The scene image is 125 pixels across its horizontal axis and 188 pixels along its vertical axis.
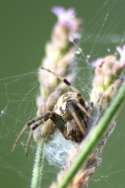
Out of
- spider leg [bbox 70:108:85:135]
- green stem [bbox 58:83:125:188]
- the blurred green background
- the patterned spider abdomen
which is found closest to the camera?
green stem [bbox 58:83:125:188]

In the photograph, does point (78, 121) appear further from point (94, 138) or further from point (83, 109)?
point (94, 138)

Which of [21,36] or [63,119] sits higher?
[21,36]

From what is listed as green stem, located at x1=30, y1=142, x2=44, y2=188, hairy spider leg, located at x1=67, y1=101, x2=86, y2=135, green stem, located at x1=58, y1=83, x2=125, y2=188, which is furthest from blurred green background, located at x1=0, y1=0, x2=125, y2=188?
green stem, located at x1=58, y1=83, x2=125, y2=188

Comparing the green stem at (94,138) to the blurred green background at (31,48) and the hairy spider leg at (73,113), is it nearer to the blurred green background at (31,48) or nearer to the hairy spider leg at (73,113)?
the hairy spider leg at (73,113)

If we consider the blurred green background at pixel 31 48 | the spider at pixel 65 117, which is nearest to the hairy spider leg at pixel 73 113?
the spider at pixel 65 117

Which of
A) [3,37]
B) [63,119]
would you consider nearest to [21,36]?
[3,37]

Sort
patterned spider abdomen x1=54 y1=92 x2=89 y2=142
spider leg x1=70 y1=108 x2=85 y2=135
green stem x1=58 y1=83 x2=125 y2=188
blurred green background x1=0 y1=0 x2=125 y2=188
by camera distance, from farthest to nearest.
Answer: blurred green background x1=0 y1=0 x2=125 y2=188, patterned spider abdomen x1=54 y1=92 x2=89 y2=142, spider leg x1=70 y1=108 x2=85 y2=135, green stem x1=58 y1=83 x2=125 y2=188

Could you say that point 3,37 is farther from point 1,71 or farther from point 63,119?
point 63,119

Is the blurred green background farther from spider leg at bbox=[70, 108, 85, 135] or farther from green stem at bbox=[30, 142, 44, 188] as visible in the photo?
green stem at bbox=[30, 142, 44, 188]
